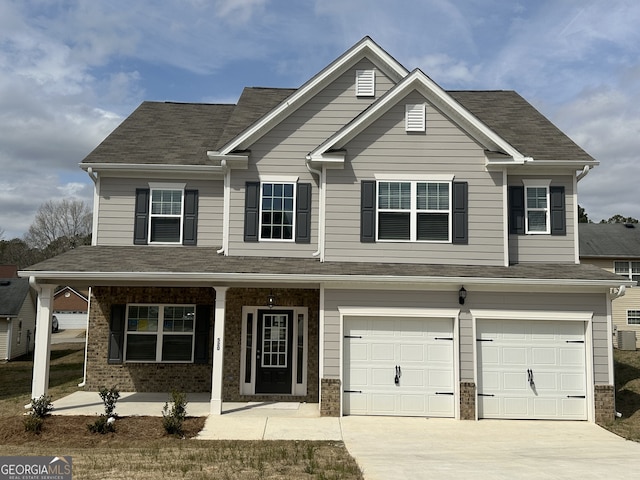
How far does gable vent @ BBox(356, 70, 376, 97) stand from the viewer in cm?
1406

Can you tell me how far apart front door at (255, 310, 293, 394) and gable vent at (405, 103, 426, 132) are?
5376 mm

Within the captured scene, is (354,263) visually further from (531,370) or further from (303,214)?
(531,370)

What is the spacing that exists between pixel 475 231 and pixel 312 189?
407 centimetres

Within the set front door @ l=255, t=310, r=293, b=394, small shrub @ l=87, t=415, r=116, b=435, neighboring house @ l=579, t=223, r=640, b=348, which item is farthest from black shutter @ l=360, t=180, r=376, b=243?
neighboring house @ l=579, t=223, r=640, b=348

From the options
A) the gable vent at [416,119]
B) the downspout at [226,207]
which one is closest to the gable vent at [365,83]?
the gable vent at [416,119]

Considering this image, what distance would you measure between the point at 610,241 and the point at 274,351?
2267 cm

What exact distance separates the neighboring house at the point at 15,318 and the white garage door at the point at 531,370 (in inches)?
975

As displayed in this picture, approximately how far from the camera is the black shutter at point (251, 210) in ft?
43.4

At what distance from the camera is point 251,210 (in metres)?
13.3

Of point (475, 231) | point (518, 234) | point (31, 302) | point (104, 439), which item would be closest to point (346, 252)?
point (475, 231)

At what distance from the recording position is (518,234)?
43.7 feet

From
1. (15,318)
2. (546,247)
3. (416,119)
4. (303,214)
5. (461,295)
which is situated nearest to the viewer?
(461,295)

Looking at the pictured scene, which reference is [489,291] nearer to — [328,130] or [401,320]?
[401,320]

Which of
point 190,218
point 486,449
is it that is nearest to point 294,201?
point 190,218
